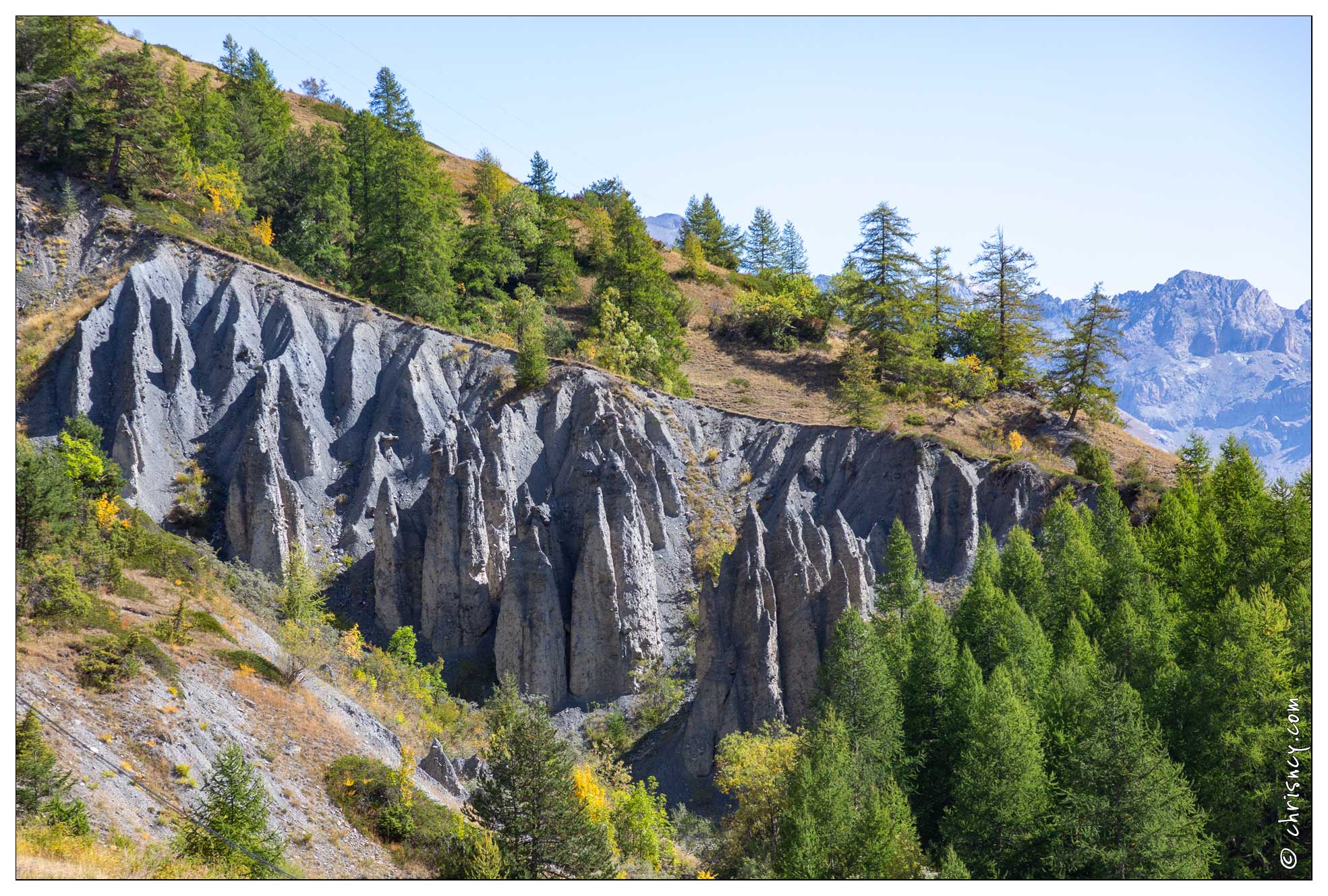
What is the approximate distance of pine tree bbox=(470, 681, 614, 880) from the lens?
2744cm

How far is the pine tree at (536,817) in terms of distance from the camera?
27438 millimetres

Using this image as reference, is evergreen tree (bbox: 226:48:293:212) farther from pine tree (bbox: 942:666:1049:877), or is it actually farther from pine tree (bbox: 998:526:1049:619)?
pine tree (bbox: 942:666:1049:877)

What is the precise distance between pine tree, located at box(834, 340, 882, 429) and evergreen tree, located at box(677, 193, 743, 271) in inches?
1610

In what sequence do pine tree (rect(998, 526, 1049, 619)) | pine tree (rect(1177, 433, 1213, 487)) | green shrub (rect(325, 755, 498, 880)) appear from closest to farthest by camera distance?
green shrub (rect(325, 755, 498, 880))
pine tree (rect(998, 526, 1049, 619))
pine tree (rect(1177, 433, 1213, 487))

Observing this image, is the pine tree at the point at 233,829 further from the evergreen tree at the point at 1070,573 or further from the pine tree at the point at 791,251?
the pine tree at the point at 791,251

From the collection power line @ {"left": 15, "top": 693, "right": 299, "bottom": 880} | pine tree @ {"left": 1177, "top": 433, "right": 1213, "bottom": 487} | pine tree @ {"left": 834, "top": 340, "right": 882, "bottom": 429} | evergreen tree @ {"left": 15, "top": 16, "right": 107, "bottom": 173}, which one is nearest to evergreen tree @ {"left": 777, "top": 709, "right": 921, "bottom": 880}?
power line @ {"left": 15, "top": 693, "right": 299, "bottom": 880}

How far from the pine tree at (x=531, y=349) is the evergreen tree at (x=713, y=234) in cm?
3831

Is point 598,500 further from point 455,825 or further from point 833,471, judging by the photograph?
point 455,825

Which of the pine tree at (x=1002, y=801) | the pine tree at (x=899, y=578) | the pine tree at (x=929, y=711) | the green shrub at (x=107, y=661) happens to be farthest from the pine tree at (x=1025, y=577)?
the green shrub at (x=107, y=661)

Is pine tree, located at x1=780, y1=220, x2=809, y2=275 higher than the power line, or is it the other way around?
pine tree, located at x1=780, y1=220, x2=809, y2=275

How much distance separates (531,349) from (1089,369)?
3457 cm

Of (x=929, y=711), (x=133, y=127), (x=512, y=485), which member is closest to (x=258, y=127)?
(x=133, y=127)

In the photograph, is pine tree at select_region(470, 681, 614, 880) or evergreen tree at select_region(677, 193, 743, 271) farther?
evergreen tree at select_region(677, 193, 743, 271)

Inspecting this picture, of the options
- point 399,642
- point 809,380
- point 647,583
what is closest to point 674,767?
point 647,583
